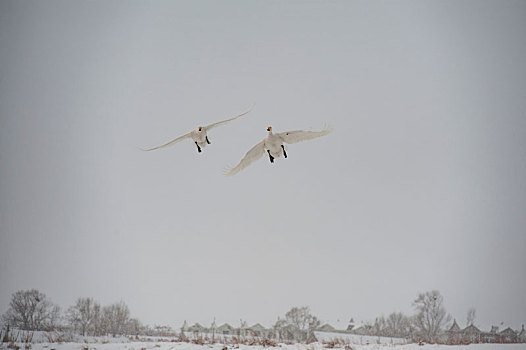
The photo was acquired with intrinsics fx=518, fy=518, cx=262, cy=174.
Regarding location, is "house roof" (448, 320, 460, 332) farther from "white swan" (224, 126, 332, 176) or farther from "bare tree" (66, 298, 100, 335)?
"bare tree" (66, 298, 100, 335)

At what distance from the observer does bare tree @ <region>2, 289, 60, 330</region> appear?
8.03m

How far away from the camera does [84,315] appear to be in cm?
839

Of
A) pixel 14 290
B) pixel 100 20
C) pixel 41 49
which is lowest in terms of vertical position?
pixel 14 290

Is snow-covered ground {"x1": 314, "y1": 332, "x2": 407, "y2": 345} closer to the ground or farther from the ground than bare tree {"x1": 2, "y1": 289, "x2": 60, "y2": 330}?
closer to the ground

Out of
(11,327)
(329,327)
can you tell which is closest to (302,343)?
(329,327)

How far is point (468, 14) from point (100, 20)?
6844 millimetres

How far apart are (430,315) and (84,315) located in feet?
18.8

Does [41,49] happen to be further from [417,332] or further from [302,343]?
[417,332]

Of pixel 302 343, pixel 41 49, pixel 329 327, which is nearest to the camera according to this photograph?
pixel 302 343

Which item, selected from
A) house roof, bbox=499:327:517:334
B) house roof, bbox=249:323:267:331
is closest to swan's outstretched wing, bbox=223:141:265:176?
house roof, bbox=249:323:267:331

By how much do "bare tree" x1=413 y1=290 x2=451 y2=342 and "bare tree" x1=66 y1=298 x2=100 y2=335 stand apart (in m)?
5.27

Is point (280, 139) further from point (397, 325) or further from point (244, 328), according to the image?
point (397, 325)

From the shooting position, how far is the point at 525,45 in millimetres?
9281

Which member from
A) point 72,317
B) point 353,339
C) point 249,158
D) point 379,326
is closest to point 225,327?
point 353,339
